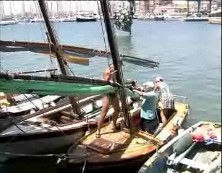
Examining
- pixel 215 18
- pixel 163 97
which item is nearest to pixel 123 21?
pixel 215 18

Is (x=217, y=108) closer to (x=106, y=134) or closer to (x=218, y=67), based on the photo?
Result: (x=106, y=134)

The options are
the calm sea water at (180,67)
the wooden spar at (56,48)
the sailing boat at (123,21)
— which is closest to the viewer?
the wooden spar at (56,48)

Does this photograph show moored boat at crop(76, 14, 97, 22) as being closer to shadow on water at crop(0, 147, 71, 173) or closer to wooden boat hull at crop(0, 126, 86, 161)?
shadow on water at crop(0, 147, 71, 173)

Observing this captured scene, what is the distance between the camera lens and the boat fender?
13.5 meters

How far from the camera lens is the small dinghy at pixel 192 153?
12.5 metres

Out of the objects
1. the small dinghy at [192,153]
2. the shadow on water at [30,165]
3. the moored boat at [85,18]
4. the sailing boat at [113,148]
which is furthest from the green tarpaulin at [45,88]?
the moored boat at [85,18]

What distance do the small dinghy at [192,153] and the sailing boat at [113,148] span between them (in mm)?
656

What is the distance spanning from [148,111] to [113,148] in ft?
6.64

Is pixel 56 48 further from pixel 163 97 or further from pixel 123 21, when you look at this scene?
pixel 123 21

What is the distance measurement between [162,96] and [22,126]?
5.17m

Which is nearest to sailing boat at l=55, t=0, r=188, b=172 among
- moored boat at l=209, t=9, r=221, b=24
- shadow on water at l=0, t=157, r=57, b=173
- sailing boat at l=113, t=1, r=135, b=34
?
shadow on water at l=0, t=157, r=57, b=173

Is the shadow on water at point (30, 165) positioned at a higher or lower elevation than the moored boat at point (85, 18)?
higher

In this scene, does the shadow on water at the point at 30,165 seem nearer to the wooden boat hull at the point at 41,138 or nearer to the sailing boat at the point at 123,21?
the wooden boat hull at the point at 41,138

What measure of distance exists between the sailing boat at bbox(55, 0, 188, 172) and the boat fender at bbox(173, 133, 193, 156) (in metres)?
0.59
